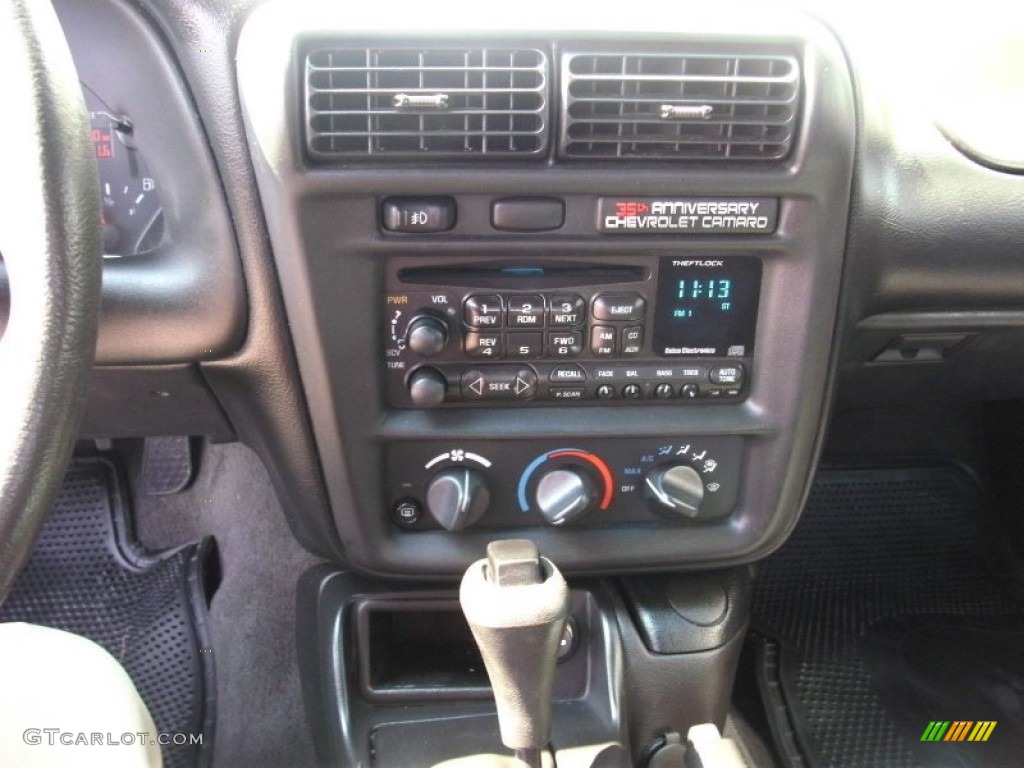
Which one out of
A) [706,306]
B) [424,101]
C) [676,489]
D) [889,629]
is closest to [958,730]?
[889,629]

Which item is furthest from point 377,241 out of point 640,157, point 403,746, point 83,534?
point 83,534

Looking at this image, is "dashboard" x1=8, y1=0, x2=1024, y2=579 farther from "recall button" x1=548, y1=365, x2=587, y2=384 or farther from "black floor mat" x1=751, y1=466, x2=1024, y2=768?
"black floor mat" x1=751, y1=466, x2=1024, y2=768

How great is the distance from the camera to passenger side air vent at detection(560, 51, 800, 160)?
78cm

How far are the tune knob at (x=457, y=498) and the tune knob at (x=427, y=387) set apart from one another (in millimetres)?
87

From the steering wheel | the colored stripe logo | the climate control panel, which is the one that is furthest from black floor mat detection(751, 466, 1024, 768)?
the steering wheel

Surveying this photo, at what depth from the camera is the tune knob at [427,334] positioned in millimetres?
838

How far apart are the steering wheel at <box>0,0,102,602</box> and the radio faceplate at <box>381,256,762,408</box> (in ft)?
1.08

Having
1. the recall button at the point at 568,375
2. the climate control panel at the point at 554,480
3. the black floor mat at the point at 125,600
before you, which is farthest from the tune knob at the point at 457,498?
the black floor mat at the point at 125,600

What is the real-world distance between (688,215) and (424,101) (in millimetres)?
252

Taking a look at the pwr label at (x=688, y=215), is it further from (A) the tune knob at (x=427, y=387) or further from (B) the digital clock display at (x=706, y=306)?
(A) the tune knob at (x=427, y=387)

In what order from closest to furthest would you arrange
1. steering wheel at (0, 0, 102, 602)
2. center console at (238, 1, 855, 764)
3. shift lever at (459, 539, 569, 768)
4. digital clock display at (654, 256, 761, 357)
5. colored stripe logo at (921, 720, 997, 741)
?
steering wheel at (0, 0, 102, 602) → shift lever at (459, 539, 569, 768) → center console at (238, 1, 855, 764) → digital clock display at (654, 256, 761, 357) → colored stripe logo at (921, 720, 997, 741)

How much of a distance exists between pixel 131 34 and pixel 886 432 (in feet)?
4.42

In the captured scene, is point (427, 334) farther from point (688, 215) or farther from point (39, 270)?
point (39, 270)

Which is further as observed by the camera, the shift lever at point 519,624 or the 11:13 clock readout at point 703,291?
the 11:13 clock readout at point 703,291
